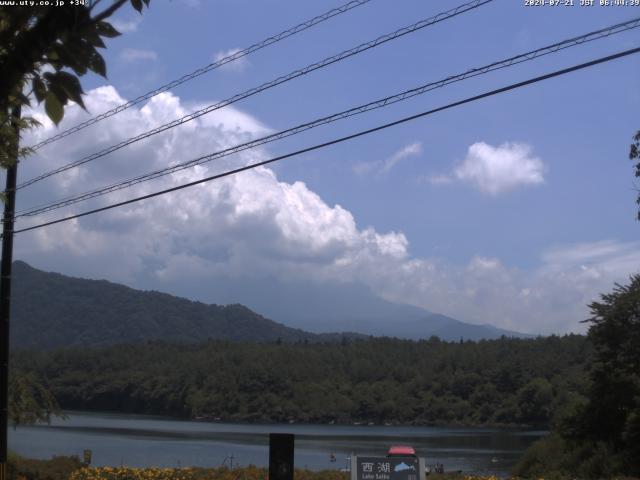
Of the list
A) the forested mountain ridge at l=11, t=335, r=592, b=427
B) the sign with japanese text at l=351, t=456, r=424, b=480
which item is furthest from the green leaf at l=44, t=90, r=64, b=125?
the forested mountain ridge at l=11, t=335, r=592, b=427

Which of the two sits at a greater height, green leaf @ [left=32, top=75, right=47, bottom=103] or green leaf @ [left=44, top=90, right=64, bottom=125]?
green leaf @ [left=32, top=75, right=47, bottom=103]

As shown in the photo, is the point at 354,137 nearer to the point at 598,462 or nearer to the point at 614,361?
the point at 598,462

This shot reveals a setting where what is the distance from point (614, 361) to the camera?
31281 millimetres

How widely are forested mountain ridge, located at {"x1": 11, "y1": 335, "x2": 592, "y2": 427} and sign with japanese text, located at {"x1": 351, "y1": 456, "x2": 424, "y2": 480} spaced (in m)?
88.1

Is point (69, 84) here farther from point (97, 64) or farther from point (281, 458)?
point (281, 458)

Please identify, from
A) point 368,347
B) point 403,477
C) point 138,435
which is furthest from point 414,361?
point 403,477

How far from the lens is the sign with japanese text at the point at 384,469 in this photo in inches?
443

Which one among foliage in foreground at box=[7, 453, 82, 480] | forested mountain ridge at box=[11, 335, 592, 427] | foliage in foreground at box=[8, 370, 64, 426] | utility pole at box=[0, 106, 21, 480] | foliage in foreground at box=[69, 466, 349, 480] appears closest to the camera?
utility pole at box=[0, 106, 21, 480]

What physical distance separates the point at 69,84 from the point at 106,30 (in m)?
0.27

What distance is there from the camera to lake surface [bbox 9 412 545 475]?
A: 48.2m

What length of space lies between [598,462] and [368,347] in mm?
112985

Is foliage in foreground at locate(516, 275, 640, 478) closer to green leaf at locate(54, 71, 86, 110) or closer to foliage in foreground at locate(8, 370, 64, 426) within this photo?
foliage in foreground at locate(8, 370, 64, 426)

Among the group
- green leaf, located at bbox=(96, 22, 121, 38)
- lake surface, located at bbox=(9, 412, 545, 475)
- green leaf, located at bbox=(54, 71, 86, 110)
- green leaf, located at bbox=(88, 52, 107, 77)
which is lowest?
lake surface, located at bbox=(9, 412, 545, 475)

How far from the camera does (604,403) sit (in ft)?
98.9
